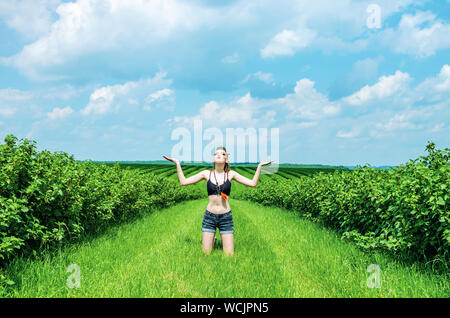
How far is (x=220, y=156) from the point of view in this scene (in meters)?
6.41

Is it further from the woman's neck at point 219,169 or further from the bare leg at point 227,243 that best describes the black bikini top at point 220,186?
the bare leg at point 227,243

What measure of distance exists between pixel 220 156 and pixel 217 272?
232cm

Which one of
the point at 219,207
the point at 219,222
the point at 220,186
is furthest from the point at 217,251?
the point at 220,186

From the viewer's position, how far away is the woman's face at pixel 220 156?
20.9 feet

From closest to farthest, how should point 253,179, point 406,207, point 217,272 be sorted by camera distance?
point 217,272
point 406,207
point 253,179

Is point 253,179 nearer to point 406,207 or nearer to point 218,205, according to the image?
point 218,205

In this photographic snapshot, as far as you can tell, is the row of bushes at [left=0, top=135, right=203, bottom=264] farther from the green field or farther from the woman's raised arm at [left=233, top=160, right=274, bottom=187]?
the woman's raised arm at [left=233, top=160, right=274, bottom=187]

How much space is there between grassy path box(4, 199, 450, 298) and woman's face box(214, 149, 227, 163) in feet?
5.92

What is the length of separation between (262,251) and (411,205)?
112 inches

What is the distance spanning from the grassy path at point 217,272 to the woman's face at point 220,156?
1.80m

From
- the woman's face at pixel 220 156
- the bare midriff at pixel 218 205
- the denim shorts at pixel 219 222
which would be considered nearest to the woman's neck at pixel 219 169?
the woman's face at pixel 220 156

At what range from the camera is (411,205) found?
17.0 feet
